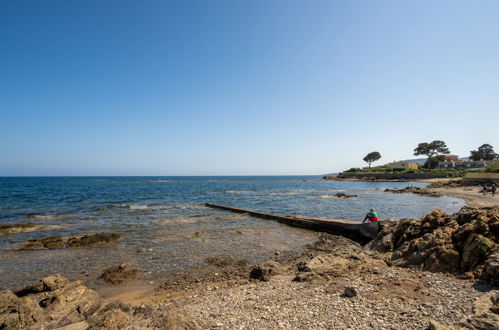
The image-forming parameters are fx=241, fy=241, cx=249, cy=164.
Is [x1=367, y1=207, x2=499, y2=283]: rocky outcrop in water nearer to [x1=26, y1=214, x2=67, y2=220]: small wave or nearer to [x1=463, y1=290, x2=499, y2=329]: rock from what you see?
[x1=463, y1=290, x2=499, y2=329]: rock

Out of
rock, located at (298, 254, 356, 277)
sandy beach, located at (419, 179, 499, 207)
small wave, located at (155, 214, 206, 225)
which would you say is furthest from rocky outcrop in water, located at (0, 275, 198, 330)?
sandy beach, located at (419, 179, 499, 207)

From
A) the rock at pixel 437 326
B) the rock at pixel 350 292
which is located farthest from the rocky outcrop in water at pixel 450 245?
the rock at pixel 350 292

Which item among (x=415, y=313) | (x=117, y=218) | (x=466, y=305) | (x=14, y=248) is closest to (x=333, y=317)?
(x=415, y=313)

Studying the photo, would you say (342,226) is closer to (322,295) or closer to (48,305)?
(322,295)

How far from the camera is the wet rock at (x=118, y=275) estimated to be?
360 inches

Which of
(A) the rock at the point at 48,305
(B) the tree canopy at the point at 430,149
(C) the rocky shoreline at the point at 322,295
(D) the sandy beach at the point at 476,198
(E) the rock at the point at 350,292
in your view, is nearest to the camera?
(C) the rocky shoreline at the point at 322,295

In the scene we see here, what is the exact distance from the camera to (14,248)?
13453mm

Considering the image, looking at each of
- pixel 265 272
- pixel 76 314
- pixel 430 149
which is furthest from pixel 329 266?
pixel 430 149

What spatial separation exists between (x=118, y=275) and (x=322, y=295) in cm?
781

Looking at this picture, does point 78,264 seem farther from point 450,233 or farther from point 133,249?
point 450,233

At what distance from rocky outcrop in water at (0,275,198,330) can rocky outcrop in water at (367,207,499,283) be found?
8235 mm

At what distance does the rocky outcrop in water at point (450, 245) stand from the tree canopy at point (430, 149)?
11138 cm

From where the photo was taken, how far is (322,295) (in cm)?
658

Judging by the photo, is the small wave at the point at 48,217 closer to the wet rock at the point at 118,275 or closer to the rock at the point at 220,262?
the wet rock at the point at 118,275
